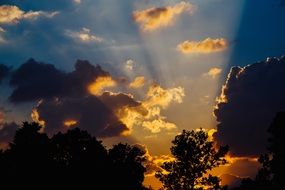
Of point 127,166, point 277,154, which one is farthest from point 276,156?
point 127,166

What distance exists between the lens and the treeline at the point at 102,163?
63.5 metres

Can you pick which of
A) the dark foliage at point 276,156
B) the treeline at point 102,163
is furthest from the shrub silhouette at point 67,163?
the dark foliage at point 276,156

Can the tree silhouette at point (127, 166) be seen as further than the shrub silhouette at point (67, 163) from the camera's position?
Yes

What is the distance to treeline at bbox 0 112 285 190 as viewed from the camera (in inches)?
2499

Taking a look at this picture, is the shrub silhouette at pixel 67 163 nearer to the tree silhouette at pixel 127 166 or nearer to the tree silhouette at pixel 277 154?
the tree silhouette at pixel 127 166

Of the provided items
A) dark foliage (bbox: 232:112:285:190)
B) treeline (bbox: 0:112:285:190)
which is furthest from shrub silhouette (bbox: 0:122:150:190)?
dark foliage (bbox: 232:112:285:190)

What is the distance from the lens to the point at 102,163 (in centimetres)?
7712

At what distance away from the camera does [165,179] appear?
74312mm

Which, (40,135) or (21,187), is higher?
(40,135)

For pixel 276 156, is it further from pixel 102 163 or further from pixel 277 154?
pixel 102 163

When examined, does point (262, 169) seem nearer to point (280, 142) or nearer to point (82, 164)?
point (280, 142)

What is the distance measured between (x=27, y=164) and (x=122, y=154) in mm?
18038

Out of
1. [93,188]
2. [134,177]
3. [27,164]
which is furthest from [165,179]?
[27,164]

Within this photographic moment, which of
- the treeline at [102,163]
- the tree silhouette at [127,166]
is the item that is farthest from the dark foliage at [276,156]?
the tree silhouette at [127,166]
